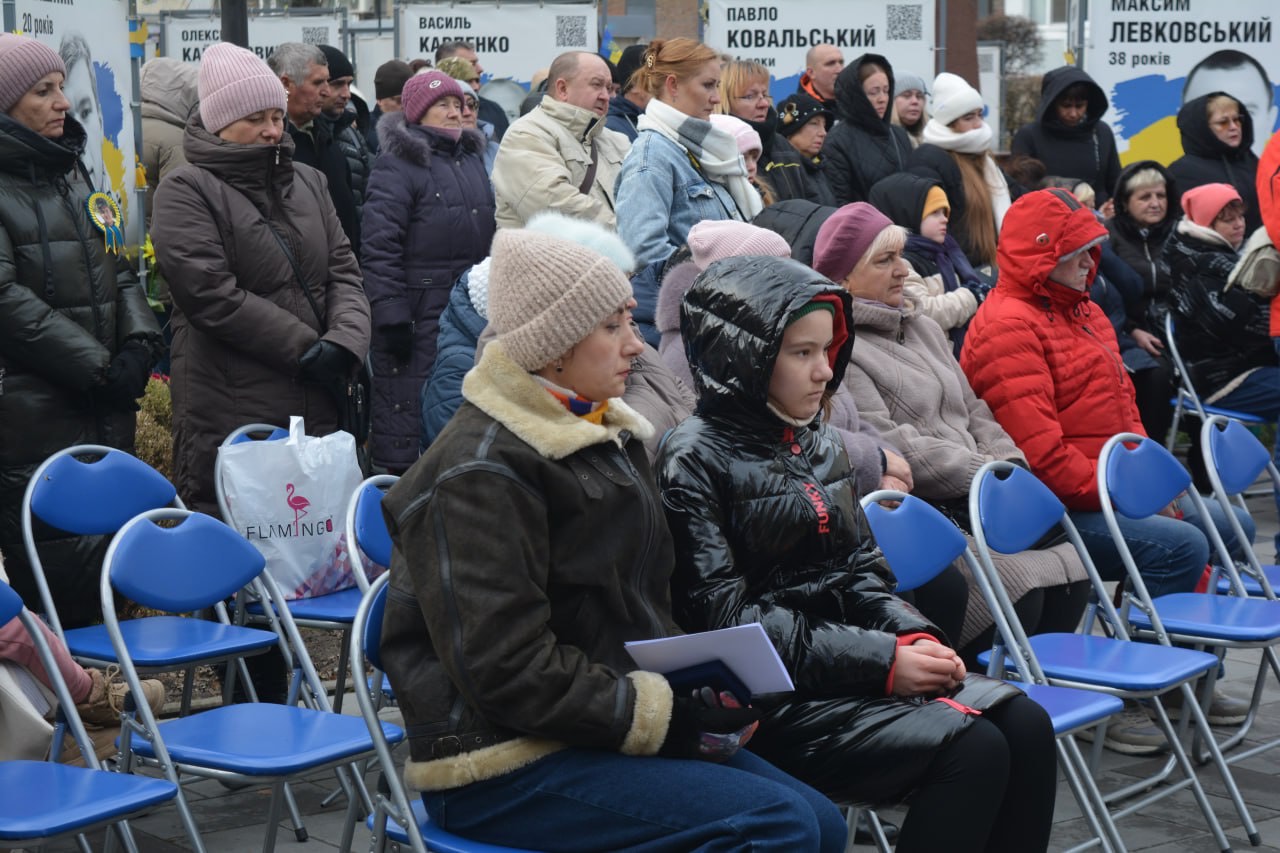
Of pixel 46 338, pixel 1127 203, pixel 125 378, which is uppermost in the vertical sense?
pixel 1127 203

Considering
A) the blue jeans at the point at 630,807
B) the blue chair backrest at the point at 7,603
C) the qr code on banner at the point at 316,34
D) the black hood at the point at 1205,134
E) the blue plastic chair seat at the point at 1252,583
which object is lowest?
the blue plastic chair seat at the point at 1252,583

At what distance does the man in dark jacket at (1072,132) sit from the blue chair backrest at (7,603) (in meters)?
7.36

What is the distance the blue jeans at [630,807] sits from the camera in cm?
284

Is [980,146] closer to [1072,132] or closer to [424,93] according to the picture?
[1072,132]

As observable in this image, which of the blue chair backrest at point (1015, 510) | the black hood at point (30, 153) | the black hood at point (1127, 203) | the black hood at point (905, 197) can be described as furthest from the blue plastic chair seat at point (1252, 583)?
the black hood at point (30, 153)

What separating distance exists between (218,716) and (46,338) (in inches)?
65.1

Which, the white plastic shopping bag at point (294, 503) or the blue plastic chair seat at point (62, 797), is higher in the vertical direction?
the white plastic shopping bag at point (294, 503)

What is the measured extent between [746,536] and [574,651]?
676mm

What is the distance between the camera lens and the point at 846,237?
5.13m

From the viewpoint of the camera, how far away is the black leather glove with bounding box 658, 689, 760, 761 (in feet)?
9.69

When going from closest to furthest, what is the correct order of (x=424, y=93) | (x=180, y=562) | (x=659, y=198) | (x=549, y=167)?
(x=180, y=562) → (x=659, y=198) → (x=549, y=167) → (x=424, y=93)

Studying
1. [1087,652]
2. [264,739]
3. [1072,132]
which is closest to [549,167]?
[1087,652]

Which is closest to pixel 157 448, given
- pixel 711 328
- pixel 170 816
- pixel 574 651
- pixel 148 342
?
pixel 148 342

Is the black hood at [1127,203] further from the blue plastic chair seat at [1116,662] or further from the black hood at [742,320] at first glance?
the black hood at [742,320]
